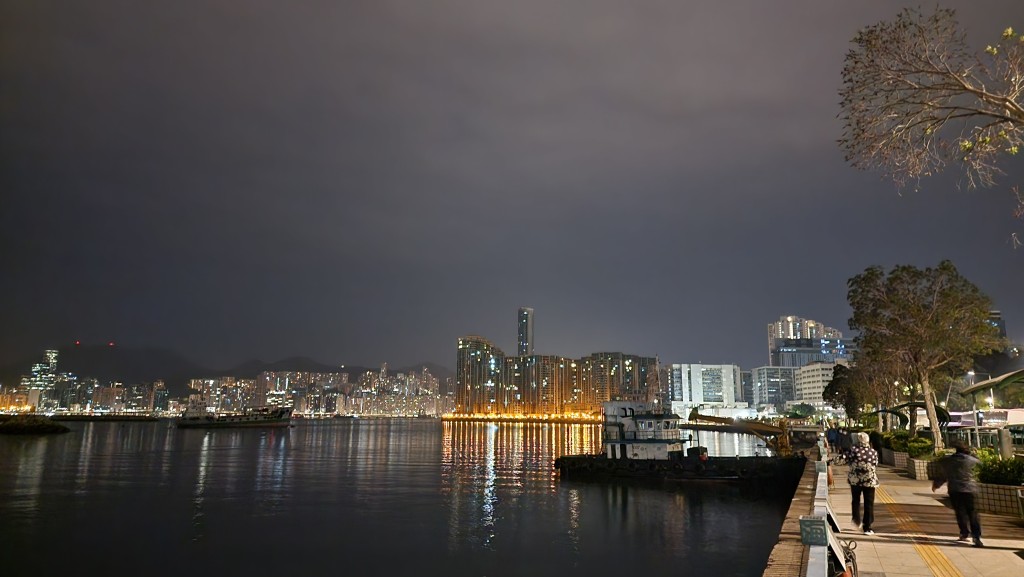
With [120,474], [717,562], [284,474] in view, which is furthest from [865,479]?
[120,474]

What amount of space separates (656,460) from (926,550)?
4228 centimetres

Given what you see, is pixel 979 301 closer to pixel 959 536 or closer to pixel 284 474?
pixel 959 536

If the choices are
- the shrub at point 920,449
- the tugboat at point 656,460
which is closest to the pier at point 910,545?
the shrub at point 920,449

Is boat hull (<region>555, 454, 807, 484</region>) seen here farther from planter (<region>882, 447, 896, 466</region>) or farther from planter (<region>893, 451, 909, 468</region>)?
planter (<region>893, 451, 909, 468</region>)

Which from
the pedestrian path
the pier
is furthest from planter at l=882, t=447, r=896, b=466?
the pier

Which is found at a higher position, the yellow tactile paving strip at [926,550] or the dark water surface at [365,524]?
the yellow tactile paving strip at [926,550]

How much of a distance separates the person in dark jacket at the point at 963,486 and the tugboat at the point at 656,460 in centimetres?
3942

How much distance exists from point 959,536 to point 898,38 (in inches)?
347

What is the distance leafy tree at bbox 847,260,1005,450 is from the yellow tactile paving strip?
534 inches

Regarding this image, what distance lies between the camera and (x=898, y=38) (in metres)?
8.69

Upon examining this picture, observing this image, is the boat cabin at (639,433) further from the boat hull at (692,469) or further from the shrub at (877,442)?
the shrub at (877,442)

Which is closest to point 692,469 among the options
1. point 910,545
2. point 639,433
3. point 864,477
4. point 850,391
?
point 639,433

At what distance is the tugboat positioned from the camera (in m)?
47.6

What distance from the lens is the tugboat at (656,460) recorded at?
4759cm
